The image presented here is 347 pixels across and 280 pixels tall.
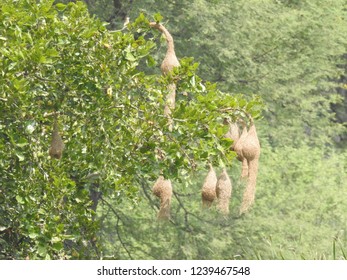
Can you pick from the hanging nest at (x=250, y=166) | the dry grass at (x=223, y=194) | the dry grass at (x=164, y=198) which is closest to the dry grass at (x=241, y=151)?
the hanging nest at (x=250, y=166)

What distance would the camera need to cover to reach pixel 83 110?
10.3 meters

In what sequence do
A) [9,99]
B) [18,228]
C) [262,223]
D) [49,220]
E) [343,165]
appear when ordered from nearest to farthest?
[9,99] < [49,220] < [18,228] < [262,223] < [343,165]

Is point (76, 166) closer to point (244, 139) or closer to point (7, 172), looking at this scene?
point (7, 172)

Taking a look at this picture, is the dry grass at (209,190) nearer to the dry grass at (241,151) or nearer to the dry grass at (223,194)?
the dry grass at (223,194)

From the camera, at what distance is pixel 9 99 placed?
9406 mm

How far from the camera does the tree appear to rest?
966cm

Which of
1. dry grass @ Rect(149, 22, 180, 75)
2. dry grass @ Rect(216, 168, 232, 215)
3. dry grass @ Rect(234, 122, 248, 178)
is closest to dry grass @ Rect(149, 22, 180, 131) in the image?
dry grass @ Rect(149, 22, 180, 75)

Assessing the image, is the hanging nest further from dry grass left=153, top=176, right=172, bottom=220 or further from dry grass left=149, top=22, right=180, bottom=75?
dry grass left=149, top=22, right=180, bottom=75

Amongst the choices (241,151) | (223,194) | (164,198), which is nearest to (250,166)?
(241,151)

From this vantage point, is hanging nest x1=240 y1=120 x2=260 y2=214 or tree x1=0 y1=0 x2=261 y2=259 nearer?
hanging nest x1=240 y1=120 x2=260 y2=214

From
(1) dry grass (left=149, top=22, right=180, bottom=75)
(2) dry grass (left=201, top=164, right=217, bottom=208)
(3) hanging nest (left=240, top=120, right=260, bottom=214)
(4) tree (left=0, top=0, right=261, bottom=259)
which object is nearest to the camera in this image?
(3) hanging nest (left=240, top=120, right=260, bottom=214)

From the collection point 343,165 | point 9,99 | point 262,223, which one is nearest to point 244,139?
point 9,99

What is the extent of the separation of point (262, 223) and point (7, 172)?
10.5m

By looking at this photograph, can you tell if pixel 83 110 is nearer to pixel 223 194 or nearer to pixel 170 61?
pixel 170 61
